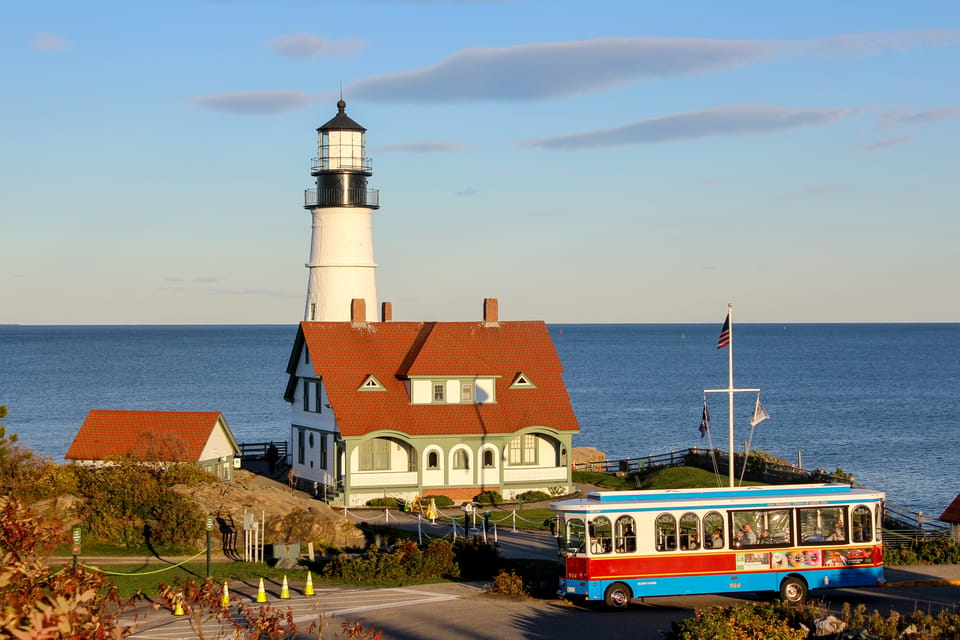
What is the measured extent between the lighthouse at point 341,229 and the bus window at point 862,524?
29.1 meters

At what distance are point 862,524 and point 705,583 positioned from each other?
12.3 ft

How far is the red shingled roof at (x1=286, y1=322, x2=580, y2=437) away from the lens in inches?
1764

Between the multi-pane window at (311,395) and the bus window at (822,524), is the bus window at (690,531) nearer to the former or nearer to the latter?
the bus window at (822,524)

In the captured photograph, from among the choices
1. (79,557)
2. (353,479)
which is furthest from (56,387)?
(79,557)

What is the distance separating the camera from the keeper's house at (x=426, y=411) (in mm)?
44125

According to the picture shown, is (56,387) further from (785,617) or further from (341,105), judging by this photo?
(785,617)

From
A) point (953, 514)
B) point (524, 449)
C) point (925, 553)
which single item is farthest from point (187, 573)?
point (953, 514)

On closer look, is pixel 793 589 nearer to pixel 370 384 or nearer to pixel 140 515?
pixel 140 515

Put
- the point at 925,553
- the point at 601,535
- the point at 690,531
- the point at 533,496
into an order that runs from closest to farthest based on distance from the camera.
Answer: the point at 601,535, the point at 690,531, the point at 925,553, the point at 533,496

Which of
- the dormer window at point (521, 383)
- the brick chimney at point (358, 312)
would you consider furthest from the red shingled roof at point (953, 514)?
the brick chimney at point (358, 312)

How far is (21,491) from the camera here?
34.2 metres

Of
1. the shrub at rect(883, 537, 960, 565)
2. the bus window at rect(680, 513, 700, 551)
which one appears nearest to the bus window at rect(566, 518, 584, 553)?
the bus window at rect(680, 513, 700, 551)

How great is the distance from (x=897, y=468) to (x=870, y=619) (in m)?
47.4

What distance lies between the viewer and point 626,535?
1021 inches
